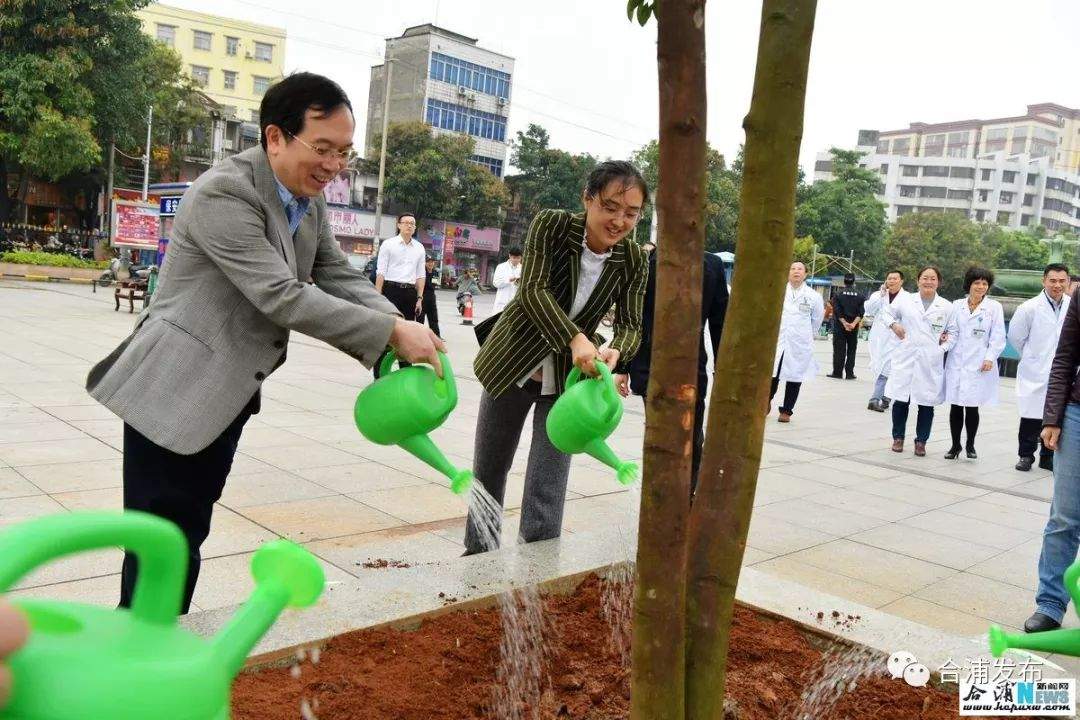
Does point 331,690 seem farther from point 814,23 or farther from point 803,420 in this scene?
point 803,420

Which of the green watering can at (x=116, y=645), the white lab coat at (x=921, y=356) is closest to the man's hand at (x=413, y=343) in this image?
the green watering can at (x=116, y=645)

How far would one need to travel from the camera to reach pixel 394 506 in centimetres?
426

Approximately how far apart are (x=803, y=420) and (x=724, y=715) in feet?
23.4

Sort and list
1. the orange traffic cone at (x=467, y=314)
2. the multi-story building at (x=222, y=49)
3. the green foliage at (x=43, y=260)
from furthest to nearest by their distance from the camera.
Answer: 1. the multi-story building at (x=222, y=49)
2. the green foliage at (x=43, y=260)
3. the orange traffic cone at (x=467, y=314)

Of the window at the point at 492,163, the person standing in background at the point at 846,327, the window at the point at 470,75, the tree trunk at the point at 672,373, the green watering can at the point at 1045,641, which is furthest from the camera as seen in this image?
the window at the point at 492,163

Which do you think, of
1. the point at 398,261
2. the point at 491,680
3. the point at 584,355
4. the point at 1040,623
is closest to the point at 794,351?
the point at 398,261

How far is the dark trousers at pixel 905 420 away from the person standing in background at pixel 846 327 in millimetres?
5860

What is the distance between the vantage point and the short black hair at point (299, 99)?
1.92 metres

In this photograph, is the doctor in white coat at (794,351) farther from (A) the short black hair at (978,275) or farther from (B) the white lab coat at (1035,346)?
(B) the white lab coat at (1035,346)

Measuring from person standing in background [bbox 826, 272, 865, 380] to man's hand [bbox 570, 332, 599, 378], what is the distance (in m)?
11.6

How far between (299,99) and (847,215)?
45.3 metres

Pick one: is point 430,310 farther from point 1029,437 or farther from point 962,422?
point 1029,437

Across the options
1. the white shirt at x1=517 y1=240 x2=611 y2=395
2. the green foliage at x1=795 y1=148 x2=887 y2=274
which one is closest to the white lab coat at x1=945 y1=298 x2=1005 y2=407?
the white shirt at x1=517 y1=240 x2=611 y2=395

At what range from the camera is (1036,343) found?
22.3 feet
